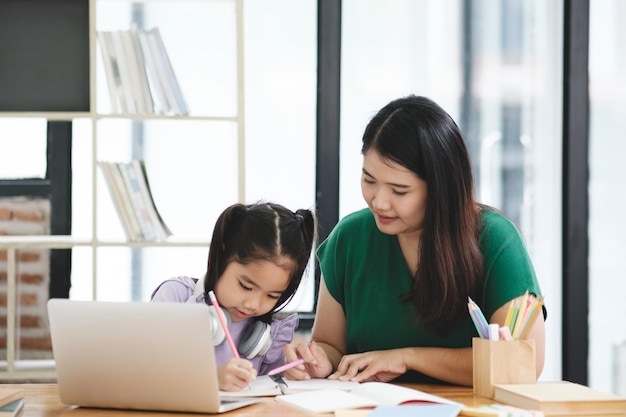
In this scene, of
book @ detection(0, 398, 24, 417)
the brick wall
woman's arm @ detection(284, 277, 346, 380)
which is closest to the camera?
book @ detection(0, 398, 24, 417)

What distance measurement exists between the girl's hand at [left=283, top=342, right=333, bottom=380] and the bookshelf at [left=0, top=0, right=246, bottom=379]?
3.18 feet

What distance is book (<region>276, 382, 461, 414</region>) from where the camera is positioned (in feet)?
4.70

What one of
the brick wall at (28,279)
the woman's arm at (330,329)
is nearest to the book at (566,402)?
the woman's arm at (330,329)

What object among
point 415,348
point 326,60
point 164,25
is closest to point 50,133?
point 164,25

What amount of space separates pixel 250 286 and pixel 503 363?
1.80 feet

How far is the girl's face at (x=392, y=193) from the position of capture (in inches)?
72.2

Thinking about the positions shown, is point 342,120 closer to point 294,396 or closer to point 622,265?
point 622,265

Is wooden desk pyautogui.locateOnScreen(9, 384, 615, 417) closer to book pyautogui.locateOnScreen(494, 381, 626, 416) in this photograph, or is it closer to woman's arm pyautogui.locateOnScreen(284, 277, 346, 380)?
book pyautogui.locateOnScreen(494, 381, 626, 416)

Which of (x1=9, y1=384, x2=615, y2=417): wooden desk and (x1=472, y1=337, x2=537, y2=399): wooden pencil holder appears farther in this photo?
(x1=472, y1=337, x2=537, y2=399): wooden pencil holder

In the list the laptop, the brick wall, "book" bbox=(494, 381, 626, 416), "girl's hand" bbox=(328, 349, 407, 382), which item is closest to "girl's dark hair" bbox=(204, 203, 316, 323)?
"girl's hand" bbox=(328, 349, 407, 382)

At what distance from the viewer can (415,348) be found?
1844mm

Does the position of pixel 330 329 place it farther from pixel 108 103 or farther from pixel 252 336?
pixel 108 103

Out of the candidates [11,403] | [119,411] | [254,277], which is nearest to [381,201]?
[254,277]

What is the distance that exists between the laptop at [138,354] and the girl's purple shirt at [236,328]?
0.41 meters
